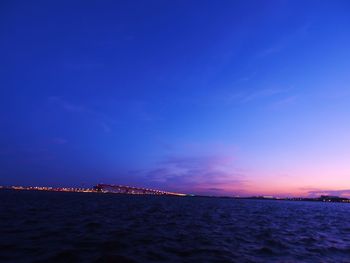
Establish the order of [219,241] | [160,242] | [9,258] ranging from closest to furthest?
[9,258] → [160,242] → [219,241]

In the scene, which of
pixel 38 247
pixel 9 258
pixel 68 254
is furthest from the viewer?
pixel 38 247

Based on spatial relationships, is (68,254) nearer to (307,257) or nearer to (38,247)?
(38,247)

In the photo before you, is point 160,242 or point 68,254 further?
point 160,242

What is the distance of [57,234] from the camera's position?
22266mm

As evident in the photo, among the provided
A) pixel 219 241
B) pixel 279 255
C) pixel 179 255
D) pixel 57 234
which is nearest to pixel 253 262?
pixel 279 255

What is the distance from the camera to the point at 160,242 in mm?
21188

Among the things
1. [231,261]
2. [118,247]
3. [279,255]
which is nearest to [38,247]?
[118,247]

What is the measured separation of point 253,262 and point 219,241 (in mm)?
6320

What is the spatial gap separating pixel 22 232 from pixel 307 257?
2131 centimetres

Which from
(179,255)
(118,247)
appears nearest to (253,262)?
(179,255)

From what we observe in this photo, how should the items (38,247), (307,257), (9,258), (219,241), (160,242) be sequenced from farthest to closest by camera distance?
(219,241) → (160,242) → (307,257) → (38,247) → (9,258)

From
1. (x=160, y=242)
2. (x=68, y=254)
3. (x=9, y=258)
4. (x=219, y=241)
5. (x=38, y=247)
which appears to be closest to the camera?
(x=9, y=258)

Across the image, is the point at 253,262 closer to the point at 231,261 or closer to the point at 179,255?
the point at 231,261

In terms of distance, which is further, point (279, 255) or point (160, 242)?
point (160, 242)
